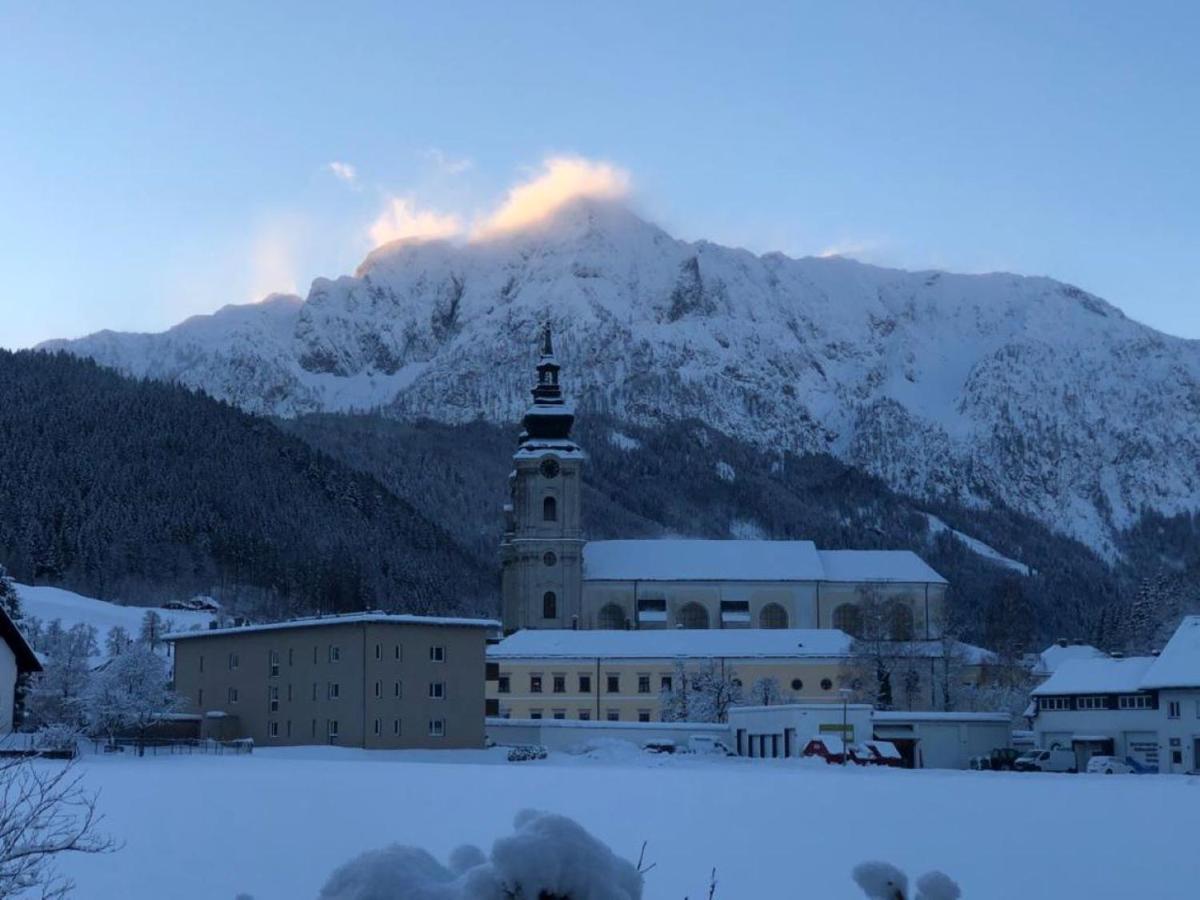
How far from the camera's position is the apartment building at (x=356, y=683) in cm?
8238

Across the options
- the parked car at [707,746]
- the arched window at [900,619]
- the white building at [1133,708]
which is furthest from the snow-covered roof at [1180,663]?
the arched window at [900,619]

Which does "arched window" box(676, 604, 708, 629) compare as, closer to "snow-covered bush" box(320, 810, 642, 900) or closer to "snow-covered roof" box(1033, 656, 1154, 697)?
"snow-covered roof" box(1033, 656, 1154, 697)

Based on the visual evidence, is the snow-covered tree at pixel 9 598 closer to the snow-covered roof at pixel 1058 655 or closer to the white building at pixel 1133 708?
the white building at pixel 1133 708

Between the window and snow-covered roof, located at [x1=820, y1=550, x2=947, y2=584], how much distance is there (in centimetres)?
5848

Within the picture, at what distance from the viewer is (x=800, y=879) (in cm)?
3019

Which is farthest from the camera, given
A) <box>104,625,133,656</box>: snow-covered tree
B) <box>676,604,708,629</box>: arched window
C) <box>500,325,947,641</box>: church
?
<box>676,604,708,629</box>: arched window

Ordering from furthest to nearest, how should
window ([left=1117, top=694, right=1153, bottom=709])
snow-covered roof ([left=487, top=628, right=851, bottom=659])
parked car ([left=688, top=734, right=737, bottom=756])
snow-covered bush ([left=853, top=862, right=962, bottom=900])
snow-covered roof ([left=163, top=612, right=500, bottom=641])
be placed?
snow-covered roof ([left=487, top=628, right=851, bottom=659]) < parked car ([left=688, top=734, right=737, bottom=756]) < snow-covered roof ([left=163, top=612, right=500, bottom=641]) < window ([left=1117, top=694, right=1153, bottom=709]) < snow-covered bush ([left=853, top=862, right=962, bottom=900])

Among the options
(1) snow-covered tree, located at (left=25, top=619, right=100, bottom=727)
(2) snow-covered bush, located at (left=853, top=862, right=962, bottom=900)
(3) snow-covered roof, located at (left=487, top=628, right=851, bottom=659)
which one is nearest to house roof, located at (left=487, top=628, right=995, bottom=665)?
(3) snow-covered roof, located at (left=487, top=628, right=851, bottom=659)

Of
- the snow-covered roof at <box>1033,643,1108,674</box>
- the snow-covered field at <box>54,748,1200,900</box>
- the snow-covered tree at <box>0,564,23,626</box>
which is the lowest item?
the snow-covered field at <box>54,748,1200,900</box>

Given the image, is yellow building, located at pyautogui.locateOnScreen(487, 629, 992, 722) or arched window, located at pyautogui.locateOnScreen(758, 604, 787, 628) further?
arched window, located at pyautogui.locateOnScreen(758, 604, 787, 628)

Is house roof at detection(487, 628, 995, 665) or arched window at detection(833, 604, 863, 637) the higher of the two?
arched window at detection(833, 604, 863, 637)

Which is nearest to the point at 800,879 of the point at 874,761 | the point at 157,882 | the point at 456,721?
the point at 157,882

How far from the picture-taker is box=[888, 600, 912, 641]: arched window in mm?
132000

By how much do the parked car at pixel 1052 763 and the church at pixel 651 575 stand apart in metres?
49.1
